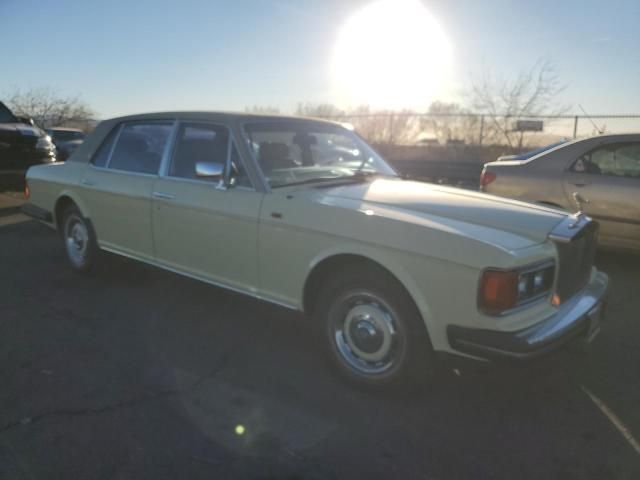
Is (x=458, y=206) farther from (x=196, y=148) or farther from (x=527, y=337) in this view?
(x=196, y=148)

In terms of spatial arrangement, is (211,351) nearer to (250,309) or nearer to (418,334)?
(250,309)

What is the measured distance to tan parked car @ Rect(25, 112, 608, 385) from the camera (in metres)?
2.66

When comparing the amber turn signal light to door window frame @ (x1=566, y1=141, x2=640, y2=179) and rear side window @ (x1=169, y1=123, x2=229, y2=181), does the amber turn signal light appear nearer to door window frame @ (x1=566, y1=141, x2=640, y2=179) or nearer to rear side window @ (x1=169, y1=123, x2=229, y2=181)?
rear side window @ (x1=169, y1=123, x2=229, y2=181)

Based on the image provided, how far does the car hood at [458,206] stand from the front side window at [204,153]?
662 mm

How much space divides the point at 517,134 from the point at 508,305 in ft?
52.1

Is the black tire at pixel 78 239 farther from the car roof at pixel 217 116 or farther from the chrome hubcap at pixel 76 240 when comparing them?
the car roof at pixel 217 116

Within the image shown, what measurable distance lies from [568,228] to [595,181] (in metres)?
3.10

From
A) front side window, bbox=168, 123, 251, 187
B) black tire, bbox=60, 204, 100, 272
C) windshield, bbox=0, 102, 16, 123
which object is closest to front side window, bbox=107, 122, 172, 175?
front side window, bbox=168, 123, 251, 187

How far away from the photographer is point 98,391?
3070 mm

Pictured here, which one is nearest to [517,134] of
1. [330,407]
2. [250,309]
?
[250,309]

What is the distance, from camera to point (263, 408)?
2.93m

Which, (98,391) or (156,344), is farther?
(156,344)

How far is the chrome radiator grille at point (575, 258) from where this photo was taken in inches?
115

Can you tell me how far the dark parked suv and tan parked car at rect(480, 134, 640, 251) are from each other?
9196 millimetres
